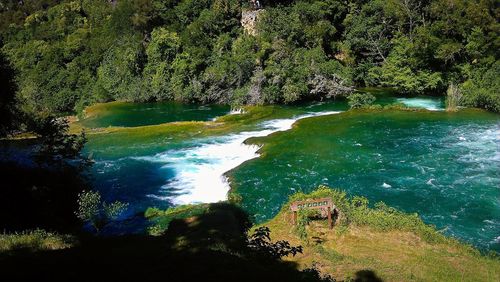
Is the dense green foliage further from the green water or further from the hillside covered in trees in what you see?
the green water

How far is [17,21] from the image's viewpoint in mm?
91438

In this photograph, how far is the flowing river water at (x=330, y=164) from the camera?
21.7 meters

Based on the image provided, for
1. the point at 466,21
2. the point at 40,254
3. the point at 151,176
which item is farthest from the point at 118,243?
the point at 466,21

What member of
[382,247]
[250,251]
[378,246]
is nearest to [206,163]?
[378,246]

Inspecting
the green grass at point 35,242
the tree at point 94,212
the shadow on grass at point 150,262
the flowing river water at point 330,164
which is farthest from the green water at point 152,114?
the shadow on grass at point 150,262

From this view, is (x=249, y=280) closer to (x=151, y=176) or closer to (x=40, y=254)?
(x=40, y=254)

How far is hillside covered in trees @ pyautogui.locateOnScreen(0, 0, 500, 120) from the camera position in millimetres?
46219

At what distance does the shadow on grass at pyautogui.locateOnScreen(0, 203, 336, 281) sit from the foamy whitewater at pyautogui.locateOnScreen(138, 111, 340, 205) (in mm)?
10894

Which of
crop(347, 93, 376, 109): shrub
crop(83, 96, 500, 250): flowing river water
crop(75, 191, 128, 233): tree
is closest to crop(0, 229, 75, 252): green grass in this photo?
crop(75, 191, 128, 233): tree

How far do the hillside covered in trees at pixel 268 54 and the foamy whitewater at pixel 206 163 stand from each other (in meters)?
14.3

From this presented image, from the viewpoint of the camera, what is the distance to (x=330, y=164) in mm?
27375

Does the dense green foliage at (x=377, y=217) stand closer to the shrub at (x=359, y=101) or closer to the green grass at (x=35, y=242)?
the green grass at (x=35, y=242)

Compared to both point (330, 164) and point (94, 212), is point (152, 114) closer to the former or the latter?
point (330, 164)

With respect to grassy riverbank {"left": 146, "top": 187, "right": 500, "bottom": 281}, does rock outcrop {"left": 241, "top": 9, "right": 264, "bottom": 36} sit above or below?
above
